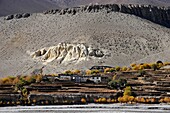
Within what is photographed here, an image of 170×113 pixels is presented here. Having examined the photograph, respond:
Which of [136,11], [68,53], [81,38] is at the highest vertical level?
[136,11]

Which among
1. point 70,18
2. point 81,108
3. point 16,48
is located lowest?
point 81,108

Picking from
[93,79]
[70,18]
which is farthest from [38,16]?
[93,79]

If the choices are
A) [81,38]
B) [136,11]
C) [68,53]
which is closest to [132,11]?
[136,11]

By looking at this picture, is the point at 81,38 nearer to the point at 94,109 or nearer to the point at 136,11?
the point at 136,11

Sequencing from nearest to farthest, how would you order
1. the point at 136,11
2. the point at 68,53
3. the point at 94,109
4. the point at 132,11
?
1. the point at 94,109
2. the point at 68,53
3. the point at 132,11
4. the point at 136,11

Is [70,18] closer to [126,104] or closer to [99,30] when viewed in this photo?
[99,30]

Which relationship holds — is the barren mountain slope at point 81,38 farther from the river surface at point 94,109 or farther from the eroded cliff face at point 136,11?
the river surface at point 94,109

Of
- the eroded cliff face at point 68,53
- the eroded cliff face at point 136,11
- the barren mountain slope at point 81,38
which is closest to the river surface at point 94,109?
the barren mountain slope at point 81,38

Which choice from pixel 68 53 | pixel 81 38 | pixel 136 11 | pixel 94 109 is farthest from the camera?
pixel 136 11
